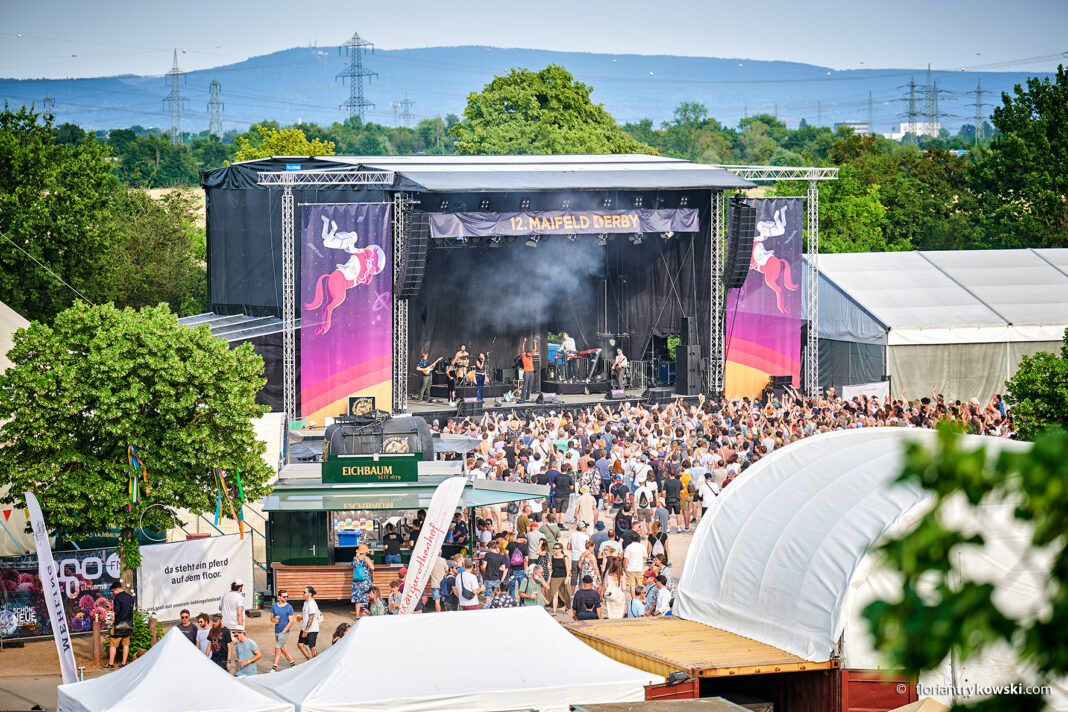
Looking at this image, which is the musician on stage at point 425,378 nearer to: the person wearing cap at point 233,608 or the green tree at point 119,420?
the green tree at point 119,420

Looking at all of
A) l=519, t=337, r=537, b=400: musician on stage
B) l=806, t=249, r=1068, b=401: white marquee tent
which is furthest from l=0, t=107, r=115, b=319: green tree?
l=806, t=249, r=1068, b=401: white marquee tent

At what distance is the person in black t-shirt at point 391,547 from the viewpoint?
1634 centimetres

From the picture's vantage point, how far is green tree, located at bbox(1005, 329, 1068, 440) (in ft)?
53.3

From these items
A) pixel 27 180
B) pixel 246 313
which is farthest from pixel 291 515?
pixel 27 180

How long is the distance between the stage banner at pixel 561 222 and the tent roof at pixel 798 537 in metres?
15.9

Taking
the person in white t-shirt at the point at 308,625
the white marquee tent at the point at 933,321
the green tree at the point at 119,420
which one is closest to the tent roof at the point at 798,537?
the person in white t-shirt at the point at 308,625

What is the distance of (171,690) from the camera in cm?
981

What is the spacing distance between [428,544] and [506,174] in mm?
17315

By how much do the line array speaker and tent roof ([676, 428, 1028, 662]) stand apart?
17.4 meters

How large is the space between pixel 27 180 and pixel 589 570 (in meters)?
27.2

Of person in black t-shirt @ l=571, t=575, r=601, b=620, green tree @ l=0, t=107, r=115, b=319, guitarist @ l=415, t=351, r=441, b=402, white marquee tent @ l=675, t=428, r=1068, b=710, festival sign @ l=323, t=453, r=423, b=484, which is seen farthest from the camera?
green tree @ l=0, t=107, r=115, b=319

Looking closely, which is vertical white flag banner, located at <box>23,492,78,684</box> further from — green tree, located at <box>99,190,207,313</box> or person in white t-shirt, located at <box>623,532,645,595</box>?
green tree, located at <box>99,190,207,313</box>

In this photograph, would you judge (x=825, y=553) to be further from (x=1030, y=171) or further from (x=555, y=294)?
(x=1030, y=171)

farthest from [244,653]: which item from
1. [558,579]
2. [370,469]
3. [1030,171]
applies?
[1030,171]
